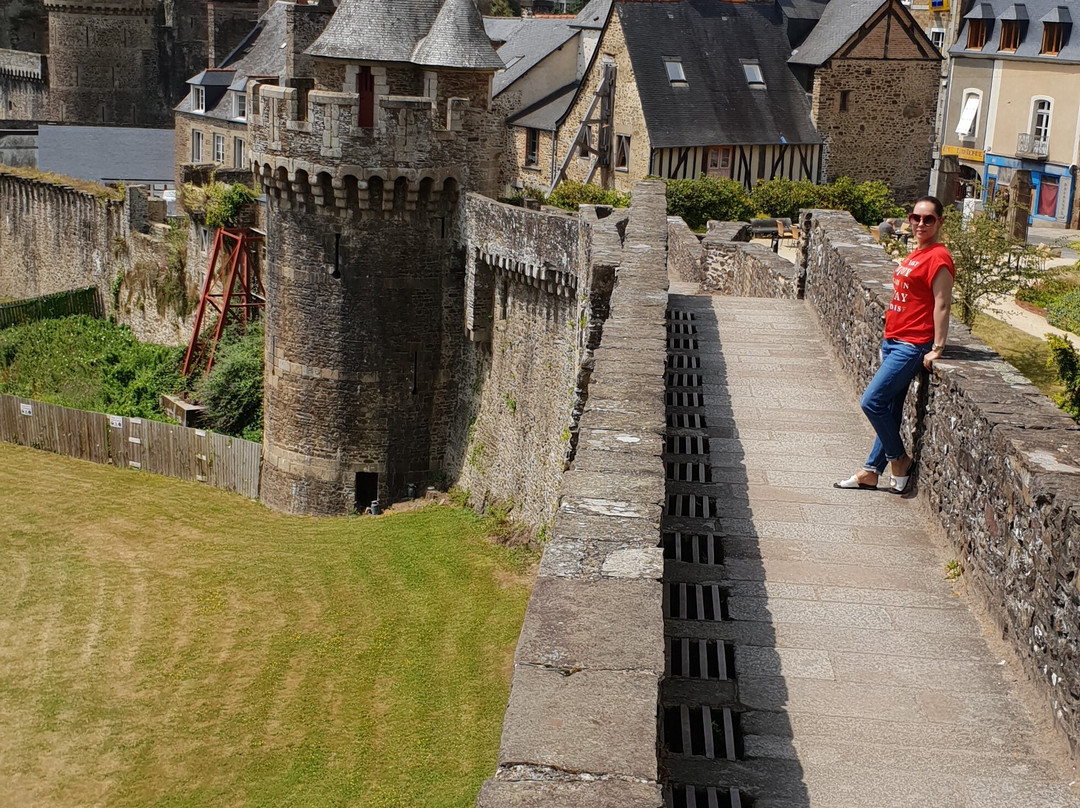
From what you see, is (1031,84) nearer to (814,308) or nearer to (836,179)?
(836,179)

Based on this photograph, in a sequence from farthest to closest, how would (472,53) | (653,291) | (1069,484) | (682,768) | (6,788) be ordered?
(472,53) < (6,788) < (653,291) < (1069,484) < (682,768)

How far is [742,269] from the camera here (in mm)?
A: 19500

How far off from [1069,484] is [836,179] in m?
35.0

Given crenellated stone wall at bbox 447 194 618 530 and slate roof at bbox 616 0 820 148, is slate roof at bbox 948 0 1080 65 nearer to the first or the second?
slate roof at bbox 616 0 820 148

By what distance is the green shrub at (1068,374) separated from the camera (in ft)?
51.9

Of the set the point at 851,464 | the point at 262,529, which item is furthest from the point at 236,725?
the point at 851,464

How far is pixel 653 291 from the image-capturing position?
36.0 feet

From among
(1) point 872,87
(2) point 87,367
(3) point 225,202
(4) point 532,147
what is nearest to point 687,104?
(1) point 872,87

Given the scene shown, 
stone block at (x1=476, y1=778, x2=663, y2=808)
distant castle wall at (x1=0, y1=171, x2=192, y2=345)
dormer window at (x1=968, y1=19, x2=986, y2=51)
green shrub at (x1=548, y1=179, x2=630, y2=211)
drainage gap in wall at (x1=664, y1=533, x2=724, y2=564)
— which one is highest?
dormer window at (x1=968, y1=19, x2=986, y2=51)

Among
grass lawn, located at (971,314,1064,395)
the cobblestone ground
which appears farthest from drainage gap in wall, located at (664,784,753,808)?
grass lawn, located at (971,314,1064,395)

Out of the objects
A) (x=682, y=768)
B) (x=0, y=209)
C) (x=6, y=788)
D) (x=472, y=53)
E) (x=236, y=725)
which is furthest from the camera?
(x=0, y=209)

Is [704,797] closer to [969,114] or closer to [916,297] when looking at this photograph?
[916,297]

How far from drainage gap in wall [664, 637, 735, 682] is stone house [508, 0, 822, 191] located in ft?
102

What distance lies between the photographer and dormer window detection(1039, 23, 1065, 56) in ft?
127
